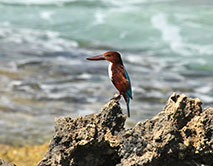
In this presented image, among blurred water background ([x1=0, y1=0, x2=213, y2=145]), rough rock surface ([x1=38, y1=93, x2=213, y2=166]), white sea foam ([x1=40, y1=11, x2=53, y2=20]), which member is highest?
rough rock surface ([x1=38, y1=93, x2=213, y2=166])

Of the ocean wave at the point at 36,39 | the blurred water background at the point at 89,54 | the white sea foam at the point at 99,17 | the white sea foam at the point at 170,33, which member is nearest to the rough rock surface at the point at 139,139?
the blurred water background at the point at 89,54

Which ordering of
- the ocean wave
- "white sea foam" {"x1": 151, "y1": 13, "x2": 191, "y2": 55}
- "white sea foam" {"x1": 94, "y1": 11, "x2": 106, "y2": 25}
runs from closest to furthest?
the ocean wave < "white sea foam" {"x1": 151, "y1": 13, "x2": 191, "y2": 55} < "white sea foam" {"x1": 94, "y1": 11, "x2": 106, "y2": 25}

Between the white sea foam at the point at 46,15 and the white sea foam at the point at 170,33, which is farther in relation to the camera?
the white sea foam at the point at 46,15

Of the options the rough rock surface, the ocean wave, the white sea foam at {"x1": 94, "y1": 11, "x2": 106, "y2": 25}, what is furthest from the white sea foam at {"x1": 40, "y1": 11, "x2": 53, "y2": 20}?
the rough rock surface

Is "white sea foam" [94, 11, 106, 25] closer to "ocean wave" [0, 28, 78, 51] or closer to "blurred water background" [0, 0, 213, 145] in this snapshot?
"blurred water background" [0, 0, 213, 145]

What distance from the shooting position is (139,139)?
245 cm

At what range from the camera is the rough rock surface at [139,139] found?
2.43 metres

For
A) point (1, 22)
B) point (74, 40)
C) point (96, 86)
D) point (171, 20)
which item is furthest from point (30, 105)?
point (171, 20)

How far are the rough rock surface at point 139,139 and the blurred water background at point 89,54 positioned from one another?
167 inches

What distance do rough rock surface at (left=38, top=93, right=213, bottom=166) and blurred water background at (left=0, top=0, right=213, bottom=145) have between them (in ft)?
13.9

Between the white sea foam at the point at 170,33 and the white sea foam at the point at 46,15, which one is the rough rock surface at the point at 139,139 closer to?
the white sea foam at the point at 170,33

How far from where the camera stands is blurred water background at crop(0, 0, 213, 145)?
8.85 meters

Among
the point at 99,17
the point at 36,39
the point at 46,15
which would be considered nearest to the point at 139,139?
the point at 36,39

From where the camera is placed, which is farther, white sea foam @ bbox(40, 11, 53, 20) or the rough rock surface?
white sea foam @ bbox(40, 11, 53, 20)
